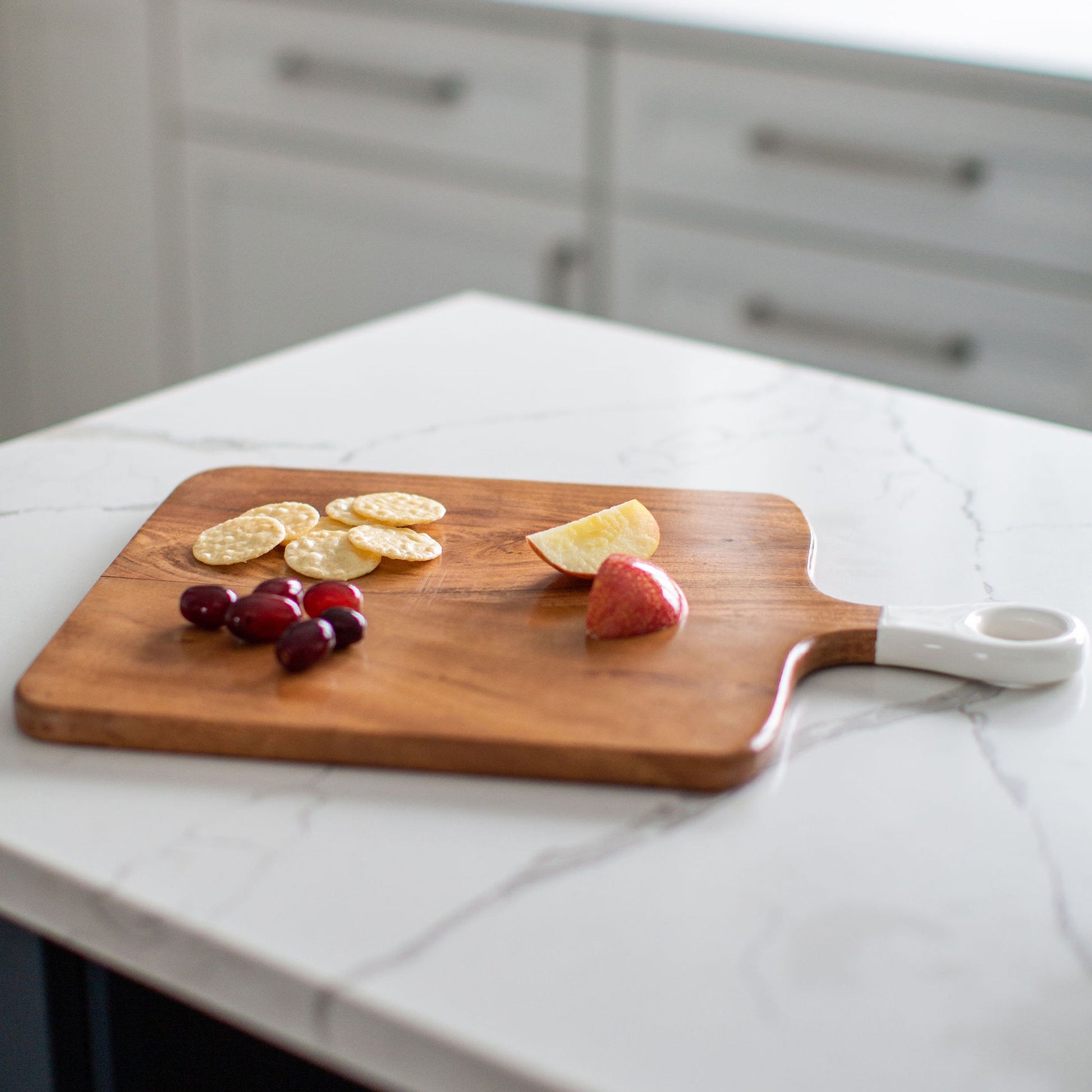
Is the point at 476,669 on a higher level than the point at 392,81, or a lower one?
lower

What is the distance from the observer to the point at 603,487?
0.87 m

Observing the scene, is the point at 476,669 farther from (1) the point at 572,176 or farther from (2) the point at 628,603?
(1) the point at 572,176

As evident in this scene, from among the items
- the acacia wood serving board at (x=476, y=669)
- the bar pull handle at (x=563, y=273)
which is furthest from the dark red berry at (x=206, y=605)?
the bar pull handle at (x=563, y=273)

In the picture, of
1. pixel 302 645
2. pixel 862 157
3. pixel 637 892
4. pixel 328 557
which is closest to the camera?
pixel 637 892

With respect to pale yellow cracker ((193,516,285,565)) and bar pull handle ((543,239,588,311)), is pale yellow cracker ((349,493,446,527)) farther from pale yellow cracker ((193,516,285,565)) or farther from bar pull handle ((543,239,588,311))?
bar pull handle ((543,239,588,311))

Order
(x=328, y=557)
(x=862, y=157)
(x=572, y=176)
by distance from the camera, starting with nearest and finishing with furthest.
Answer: (x=328, y=557) → (x=862, y=157) → (x=572, y=176)

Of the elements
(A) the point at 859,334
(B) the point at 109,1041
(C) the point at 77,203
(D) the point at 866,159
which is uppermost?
(D) the point at 866,159

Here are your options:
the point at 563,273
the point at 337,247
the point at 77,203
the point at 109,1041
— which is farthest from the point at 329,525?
the point at 77,203

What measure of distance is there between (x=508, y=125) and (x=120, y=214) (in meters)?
0.89

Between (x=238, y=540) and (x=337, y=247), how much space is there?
1599 millimetres

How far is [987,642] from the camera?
66 cm

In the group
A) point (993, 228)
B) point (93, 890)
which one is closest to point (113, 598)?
point (93, 890)

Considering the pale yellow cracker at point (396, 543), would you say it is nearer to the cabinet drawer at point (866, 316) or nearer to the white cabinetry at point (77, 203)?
the cabinet drawer at point (866, 316)

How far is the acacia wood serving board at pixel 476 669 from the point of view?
58cm
